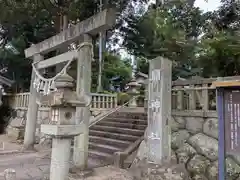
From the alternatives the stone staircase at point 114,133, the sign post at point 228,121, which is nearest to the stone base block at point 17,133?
the stone staircase at point 114,133

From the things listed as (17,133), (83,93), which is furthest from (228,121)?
(17,133)

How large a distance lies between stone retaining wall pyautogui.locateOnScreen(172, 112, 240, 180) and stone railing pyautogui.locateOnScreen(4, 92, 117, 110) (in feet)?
17.9

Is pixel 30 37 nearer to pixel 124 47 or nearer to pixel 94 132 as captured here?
pixel 124 47

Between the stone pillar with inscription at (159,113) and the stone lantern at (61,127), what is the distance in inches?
70.3

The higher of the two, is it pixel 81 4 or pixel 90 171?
pixel 81 4

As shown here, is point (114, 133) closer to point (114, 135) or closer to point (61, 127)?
point (114, 135)

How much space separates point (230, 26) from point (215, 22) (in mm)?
721

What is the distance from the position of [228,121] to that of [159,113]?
1.80 m

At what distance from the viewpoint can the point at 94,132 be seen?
28.6 feet

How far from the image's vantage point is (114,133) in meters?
8.06

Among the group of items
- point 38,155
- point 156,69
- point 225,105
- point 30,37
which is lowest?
point 38,155

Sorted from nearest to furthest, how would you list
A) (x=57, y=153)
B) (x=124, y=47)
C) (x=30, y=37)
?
1. (x=57, y=153)
2. (x=30, y=37)
3. (x=124, y=47)

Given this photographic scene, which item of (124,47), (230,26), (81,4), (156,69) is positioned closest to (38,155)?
(156,69)

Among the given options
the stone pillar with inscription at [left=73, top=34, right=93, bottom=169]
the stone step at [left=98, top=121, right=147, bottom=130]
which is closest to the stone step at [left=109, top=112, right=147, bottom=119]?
the stone step at [left=98, top=121, right=147, bottom=130]
